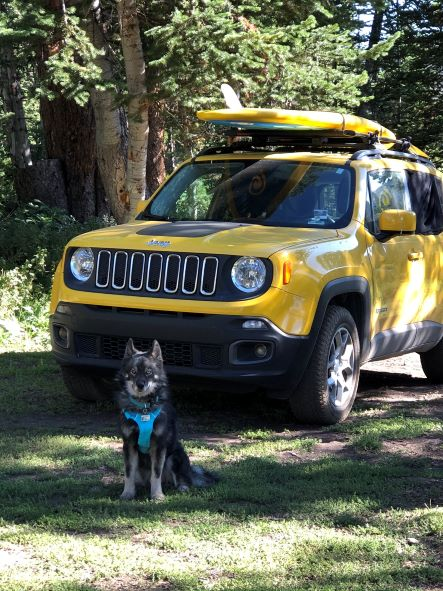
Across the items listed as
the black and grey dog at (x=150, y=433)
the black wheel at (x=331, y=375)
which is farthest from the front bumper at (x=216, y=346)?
the black and grey dog at (x=150, y=433)

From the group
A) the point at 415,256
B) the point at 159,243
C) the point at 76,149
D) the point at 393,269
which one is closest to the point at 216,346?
the point at 159,243

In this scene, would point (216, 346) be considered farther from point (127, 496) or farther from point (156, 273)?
point (127, 496)

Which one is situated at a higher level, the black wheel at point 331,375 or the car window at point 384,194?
the car window at point 384,194

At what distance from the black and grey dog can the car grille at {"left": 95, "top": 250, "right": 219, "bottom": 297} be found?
4.42 ft

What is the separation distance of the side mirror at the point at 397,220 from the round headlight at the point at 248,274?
1.48 metres

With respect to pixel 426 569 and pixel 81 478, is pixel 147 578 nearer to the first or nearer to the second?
pixel 426 569

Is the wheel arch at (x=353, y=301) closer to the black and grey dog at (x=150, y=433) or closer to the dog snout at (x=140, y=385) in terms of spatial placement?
the black and grey dog at (x=150, y=433)

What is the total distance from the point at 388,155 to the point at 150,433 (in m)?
4.37

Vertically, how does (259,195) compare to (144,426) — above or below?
above

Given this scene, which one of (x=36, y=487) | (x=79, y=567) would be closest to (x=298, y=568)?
(x=79, y=567)

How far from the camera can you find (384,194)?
28.4 feet

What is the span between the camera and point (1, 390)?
29.0ft

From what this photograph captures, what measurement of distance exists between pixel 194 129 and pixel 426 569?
1100 cm

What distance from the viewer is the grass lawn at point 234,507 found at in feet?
14.7
